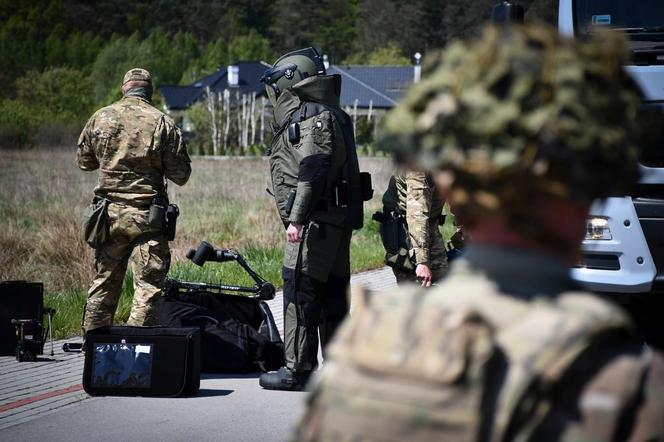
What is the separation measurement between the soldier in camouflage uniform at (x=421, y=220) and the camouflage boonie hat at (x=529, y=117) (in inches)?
210

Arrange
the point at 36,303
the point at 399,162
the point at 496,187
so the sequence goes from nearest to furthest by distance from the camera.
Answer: the point at 496,187
the point at 399,162
the point at 36,303

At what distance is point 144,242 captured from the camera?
812 cm

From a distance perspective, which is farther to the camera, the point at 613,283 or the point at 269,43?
the point at 269,43

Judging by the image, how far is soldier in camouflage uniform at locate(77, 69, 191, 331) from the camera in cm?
803

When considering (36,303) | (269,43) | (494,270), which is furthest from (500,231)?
(269,43)

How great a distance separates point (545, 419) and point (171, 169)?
662 centimetres

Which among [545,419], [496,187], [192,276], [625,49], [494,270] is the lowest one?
[192,276]

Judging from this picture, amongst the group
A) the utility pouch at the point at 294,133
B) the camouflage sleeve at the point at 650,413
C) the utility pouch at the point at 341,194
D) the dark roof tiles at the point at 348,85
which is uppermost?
the dark roof tiles at the point at 348,85

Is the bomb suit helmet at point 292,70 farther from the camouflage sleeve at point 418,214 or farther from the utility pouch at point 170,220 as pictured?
the utility pouch at point 170,220

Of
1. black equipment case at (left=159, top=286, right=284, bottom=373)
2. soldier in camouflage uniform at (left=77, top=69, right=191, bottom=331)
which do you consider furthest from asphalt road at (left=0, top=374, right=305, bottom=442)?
soldier in camouflage uniform at (left=77, top=69, right=191, bottom=331)

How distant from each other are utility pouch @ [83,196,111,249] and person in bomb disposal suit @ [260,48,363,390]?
147cm

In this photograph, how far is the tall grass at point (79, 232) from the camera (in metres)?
11.7

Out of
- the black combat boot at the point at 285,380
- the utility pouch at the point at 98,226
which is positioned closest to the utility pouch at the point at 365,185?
the black combat boot at the point at 285,380

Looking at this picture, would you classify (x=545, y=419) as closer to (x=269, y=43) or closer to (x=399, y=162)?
(x=399, y=162)
